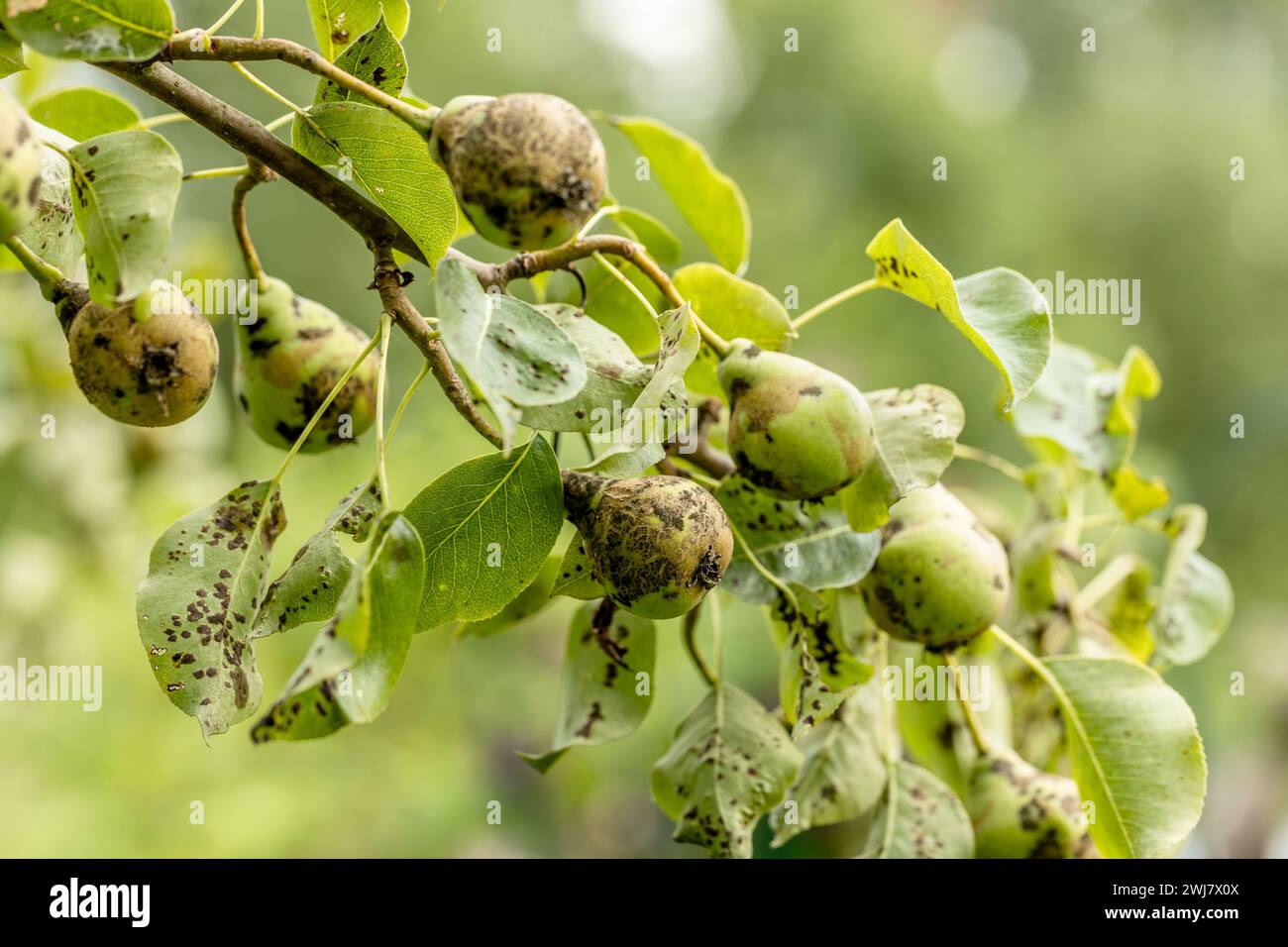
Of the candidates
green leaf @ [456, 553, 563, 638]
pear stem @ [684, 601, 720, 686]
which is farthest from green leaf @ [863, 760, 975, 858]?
green leaf @ [456, 553, 563, 638]

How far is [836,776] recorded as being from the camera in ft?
2.03

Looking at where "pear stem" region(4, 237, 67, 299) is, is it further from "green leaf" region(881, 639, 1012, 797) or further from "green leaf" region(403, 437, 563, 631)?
"green leaf" region(881, 639, 1012, 797)

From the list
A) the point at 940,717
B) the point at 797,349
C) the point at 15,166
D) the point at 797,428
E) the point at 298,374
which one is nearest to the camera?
the point at 15,166

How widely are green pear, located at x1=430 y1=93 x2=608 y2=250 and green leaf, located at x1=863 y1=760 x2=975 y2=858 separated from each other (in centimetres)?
41

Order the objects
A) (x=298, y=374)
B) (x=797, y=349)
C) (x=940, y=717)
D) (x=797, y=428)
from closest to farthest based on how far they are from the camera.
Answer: (x=797, y=428) → (x=298, y=374) → (x=940, y=717) → (x=797, y=349)

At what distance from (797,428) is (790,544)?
0.12 meters

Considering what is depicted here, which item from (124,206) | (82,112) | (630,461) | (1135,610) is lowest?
(1135,610)

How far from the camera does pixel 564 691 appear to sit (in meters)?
0.60

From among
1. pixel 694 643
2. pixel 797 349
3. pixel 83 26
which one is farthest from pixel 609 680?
pixel 797 349

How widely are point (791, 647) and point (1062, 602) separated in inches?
11.5

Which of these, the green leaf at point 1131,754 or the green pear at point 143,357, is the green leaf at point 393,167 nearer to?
the green pear at point 143,357

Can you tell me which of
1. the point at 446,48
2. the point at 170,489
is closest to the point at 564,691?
the point at 170,489

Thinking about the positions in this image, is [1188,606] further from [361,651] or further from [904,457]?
[361,651]

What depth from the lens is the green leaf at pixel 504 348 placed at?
350 millimetres
